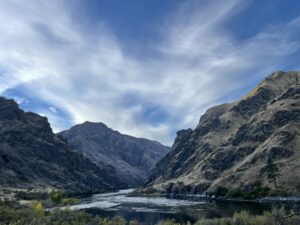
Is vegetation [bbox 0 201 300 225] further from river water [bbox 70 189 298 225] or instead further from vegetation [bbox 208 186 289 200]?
vegetation [bbox 208 186 289 200]

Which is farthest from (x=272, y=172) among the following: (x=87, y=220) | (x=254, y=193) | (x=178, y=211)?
(x=87, y=220)

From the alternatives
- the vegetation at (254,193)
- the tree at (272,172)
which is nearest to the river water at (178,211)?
the vegetation at (254,193)

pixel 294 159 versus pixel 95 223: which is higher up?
pixel 294 159

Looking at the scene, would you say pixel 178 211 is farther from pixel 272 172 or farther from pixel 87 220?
pixel 272 172

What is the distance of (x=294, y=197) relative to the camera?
148 metres

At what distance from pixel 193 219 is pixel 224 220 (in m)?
38.0

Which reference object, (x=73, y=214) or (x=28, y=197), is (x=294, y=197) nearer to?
(x=73, y=214)

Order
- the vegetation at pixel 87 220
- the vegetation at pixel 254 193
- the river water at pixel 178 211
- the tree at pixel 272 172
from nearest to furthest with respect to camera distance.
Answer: the vegetation at pixel 87 220 → the river water at pixel 178 211 → the vegetation at pixel 254 193 → the tree at pixel 272 172

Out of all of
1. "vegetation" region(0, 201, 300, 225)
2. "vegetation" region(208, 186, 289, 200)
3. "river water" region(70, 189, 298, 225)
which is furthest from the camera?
"vegetation" region(208, 186, 289, 200)

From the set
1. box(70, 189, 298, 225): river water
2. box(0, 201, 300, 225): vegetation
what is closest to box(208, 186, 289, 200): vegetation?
box(70, 189, 298, 225): river water

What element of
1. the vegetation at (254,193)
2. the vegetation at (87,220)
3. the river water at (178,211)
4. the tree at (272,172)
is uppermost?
the tree at (272,172)

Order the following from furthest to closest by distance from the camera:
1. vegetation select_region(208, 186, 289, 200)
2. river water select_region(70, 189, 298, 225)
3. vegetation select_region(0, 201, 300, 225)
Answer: vegetation select_region(208, 186, 289, 200), river water select_region(70, 189, 298, 225), vegetation select_region(0, 201, 300, 225)

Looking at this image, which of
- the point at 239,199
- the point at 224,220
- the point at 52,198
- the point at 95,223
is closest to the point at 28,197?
the point at 52,198

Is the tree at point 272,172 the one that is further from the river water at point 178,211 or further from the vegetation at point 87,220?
the vegetation at point 87,220
